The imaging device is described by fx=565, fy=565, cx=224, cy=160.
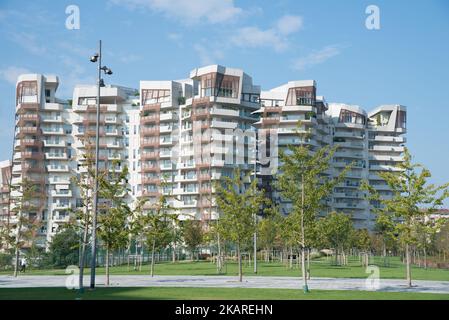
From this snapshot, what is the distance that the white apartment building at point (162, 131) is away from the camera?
109m

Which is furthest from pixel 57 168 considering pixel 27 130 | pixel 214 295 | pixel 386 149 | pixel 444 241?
pixel 214 295

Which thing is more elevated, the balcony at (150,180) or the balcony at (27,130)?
the balcony at (27,130)

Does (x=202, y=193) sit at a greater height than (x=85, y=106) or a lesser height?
lesser

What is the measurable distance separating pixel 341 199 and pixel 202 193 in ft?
136

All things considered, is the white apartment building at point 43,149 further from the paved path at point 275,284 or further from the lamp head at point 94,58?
the lamp head at point 94,58

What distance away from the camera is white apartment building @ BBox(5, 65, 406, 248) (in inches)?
4289

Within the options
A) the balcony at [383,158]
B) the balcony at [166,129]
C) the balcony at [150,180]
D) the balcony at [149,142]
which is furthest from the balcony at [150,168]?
the balcony at [383,158]

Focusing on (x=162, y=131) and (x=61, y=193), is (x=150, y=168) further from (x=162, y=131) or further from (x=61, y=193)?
(x=61, y=193)

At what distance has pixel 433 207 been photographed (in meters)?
33.2

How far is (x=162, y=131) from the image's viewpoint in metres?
114

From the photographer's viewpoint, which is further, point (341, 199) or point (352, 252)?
point (341, 199)

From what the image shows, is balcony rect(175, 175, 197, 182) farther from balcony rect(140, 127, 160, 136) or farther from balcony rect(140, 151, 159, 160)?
balcony rect(140, 127, 160, 136)

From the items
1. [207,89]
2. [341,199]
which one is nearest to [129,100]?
[207,89]

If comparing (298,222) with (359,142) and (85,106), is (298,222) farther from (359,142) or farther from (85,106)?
(359,142)
